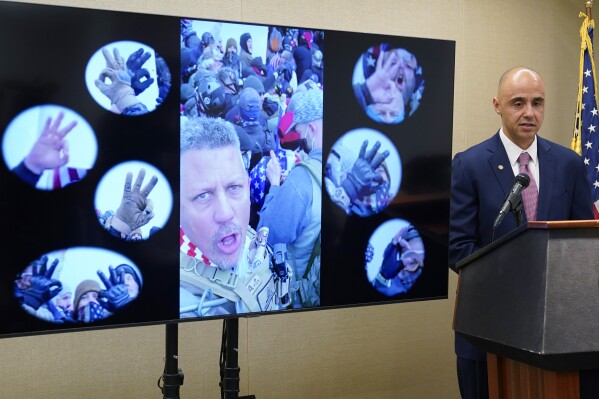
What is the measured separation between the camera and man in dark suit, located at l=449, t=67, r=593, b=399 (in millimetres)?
2867

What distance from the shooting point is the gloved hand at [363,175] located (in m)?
2.65

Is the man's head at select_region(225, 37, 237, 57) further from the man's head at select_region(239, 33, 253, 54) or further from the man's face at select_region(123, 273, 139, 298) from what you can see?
the man's face at select_region(123, 273, 139, 298)

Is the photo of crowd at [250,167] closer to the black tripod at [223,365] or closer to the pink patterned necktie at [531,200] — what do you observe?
the black tripod at [223,365]

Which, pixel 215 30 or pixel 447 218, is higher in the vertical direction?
pixel 215 30

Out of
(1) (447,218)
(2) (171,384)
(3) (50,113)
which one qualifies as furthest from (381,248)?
(3) (50,113)

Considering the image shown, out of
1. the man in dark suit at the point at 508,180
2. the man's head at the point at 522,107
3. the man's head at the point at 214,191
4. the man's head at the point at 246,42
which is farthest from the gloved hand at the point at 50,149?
the man's head at the point at 522,107

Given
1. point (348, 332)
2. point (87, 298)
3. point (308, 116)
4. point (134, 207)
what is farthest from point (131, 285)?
point (348, 332)

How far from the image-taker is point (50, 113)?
211cm

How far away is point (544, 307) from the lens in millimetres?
1770

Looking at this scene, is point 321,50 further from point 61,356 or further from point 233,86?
point 61,356

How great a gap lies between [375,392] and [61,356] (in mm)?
1856

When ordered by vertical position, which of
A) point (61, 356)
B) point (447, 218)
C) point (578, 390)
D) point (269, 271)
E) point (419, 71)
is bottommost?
point (61, 356)

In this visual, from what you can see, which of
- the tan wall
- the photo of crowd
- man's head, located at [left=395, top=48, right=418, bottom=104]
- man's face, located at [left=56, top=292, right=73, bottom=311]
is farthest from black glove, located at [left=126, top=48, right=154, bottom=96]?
the tan wall

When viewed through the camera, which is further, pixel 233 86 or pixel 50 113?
pixel 233 86
